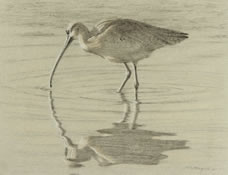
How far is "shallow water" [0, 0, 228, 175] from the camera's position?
1.26m

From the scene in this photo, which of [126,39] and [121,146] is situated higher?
[126,39]

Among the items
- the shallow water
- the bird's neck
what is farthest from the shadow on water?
the bird's neck

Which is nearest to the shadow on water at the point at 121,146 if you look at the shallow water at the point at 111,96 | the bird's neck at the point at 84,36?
the shallow water at the point at 111,96

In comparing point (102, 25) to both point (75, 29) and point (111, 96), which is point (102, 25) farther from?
point (111, 96)

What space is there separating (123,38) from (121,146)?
Result: 0.25m

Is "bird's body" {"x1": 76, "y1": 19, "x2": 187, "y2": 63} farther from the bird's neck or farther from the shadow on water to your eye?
the shadow on water

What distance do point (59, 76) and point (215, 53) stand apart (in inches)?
14.2

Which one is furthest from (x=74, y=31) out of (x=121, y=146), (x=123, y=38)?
(x=121, y=146)

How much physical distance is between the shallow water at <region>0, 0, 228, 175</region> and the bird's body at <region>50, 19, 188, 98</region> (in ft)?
0.05

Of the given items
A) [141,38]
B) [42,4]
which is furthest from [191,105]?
[42,4]

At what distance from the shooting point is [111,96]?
4.18ft

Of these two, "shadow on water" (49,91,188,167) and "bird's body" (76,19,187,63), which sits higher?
"bird's body" (76,19,187,63)

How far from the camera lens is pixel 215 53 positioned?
4.19ft

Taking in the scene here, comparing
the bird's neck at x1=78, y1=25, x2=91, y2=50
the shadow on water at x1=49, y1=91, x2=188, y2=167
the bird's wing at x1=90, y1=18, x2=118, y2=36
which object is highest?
the bird's wing at x1=90, y1=18, x2=118, y2=36
